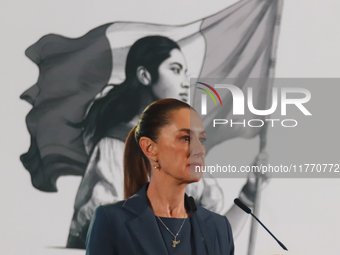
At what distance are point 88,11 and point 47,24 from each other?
0.28 m

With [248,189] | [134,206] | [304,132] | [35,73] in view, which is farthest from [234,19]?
[134,206]

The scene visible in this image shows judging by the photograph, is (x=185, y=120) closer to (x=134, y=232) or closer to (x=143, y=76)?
(x=134, y=232)

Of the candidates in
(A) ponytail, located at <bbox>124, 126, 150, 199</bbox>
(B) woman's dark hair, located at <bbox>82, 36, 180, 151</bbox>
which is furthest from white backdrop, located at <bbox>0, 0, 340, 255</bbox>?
Answer: (A) ponytail, located at <bbox>124, 126, 150, 199</bbox>

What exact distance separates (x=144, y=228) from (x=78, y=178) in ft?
4.08

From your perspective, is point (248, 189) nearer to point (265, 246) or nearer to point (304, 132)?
point (265, 246)

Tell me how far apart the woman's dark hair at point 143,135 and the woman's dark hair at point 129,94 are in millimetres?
997

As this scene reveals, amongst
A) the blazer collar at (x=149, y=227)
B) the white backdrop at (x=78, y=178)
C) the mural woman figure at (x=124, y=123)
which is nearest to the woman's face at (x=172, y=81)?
the mural woman figure at (x=124, y=123)

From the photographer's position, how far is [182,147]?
1.32 metres

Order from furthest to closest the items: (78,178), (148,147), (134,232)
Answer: (78,178)
(148,147)
(134,232)

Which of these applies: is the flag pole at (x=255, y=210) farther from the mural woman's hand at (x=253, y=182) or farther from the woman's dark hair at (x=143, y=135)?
the woman's dark hair at (x=143, y=135)

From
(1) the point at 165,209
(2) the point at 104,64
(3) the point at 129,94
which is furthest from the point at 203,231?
(2) the point at 104,64

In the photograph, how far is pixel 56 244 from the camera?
2379 millimetres

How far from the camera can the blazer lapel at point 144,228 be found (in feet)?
4.10

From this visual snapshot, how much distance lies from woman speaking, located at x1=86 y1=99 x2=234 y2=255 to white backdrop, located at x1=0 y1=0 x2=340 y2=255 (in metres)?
1.12
